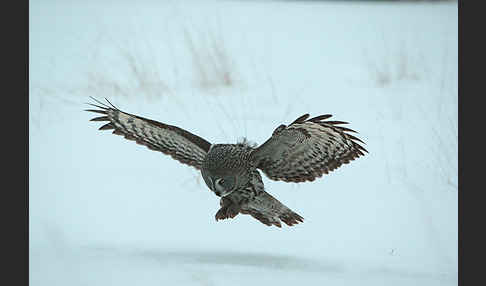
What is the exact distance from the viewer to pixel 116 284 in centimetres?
426

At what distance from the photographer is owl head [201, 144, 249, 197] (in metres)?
4.33

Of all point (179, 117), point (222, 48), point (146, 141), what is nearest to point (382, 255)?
point (146, 141)

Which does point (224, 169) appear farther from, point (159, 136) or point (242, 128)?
point (242, 128)

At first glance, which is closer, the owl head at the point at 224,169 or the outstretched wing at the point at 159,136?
the owl head at the point at 224,169

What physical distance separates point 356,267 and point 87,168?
2306 mm

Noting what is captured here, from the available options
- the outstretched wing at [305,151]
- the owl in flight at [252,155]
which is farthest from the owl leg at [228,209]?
the outstretched wing at [305,151]

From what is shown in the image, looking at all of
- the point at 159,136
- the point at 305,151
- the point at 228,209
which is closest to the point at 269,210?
the point at 228,209

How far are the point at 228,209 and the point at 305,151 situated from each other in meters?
0.51

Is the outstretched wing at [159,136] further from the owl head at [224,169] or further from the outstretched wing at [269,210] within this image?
the outstretched wing at [269,210]

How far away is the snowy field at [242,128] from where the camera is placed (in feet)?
15.0

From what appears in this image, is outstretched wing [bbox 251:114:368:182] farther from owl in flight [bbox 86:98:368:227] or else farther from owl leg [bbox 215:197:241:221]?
owl leg [bbox 215:197:241:221]

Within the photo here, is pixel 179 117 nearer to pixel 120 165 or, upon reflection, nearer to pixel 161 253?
pixel 120 165

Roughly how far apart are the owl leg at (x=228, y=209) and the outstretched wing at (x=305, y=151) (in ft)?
0.81

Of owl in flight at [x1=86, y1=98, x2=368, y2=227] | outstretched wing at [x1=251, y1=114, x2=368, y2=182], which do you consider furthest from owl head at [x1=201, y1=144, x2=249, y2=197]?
outstretched wing at [x1=251, y1=114, x2=368, y2=182]
